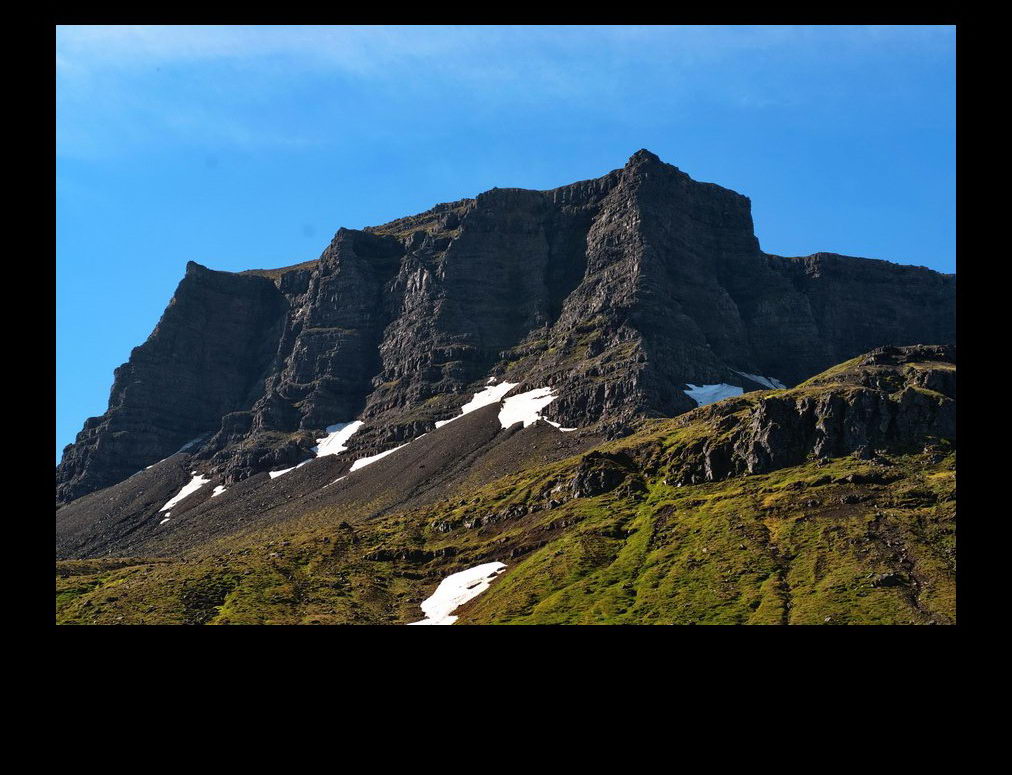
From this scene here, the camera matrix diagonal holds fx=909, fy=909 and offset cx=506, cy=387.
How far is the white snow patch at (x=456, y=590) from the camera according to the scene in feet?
448

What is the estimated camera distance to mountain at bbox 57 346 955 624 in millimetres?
113562

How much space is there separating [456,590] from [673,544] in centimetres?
3534

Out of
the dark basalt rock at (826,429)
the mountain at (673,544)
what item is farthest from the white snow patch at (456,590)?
the dark basalt rock at (826,429)

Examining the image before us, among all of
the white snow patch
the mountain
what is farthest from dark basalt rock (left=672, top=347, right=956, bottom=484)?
the white snow patch

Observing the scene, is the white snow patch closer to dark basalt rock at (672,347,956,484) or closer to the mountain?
the mountain

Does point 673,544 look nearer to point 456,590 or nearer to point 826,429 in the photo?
point 456,590

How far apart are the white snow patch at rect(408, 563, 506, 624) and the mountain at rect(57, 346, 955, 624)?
421mm

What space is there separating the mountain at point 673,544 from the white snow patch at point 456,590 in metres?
0.42

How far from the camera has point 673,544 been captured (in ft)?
452

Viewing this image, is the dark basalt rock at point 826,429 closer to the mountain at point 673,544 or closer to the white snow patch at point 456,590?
the mountain at point 673,544

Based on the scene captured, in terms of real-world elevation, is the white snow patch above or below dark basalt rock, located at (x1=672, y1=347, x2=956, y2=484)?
below
